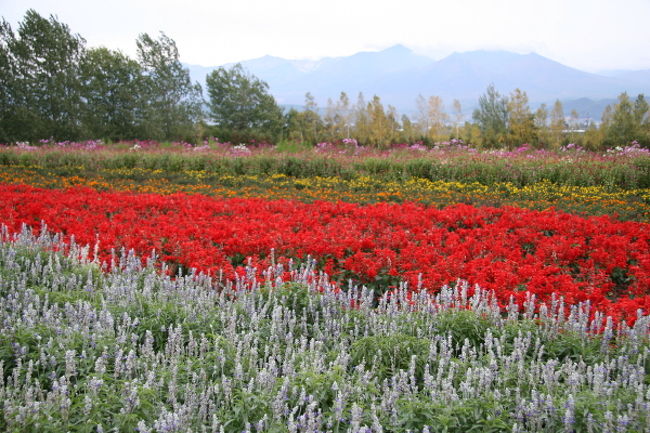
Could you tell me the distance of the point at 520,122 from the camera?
28406 mm

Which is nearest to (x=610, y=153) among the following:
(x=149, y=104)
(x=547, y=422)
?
(x=547, y=422)

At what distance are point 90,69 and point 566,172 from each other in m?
33.2

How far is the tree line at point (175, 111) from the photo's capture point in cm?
2819

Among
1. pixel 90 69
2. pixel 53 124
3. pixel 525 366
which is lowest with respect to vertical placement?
pixel 525 366

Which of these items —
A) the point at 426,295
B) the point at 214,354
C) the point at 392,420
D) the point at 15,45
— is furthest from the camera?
the point at 15,45

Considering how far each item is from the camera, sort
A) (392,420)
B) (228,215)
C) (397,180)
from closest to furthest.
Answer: (392,420)
(228,215)
(397,180)

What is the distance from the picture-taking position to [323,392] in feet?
10.4

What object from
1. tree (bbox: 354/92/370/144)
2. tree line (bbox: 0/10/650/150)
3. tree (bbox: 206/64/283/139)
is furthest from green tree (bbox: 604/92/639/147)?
tree (bbox: 206/64/283/139)

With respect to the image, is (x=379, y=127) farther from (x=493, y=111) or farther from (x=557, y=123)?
(x=493, y=111)

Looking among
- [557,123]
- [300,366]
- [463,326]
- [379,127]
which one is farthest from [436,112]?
[300,366]

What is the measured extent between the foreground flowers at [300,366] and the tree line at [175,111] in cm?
2169

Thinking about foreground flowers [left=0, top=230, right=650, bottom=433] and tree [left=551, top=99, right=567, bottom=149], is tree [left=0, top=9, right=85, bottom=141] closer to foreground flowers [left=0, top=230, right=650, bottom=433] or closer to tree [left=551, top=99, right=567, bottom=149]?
tree [left=551, top=99, right=567, bottom=149]

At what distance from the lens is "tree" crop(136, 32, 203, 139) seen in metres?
39.3

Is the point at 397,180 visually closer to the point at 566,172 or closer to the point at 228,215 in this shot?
the point at 566,172
